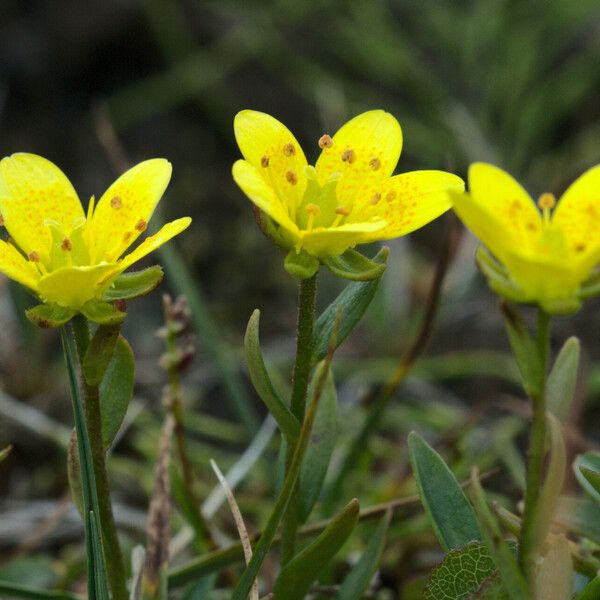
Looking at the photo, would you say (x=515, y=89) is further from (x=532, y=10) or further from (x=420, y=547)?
(x=420, y=547)

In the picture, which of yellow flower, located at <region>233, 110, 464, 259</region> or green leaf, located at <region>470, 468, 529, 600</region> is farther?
yellow flower, located at <region>233, 110, 464, 259</region>

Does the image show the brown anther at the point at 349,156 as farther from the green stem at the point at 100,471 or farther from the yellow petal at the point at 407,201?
the green stem at the point at 100,471

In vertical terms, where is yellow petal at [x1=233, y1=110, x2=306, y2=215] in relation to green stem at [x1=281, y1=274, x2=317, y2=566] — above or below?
above

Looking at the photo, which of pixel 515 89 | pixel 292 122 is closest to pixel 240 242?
pixel 292 122

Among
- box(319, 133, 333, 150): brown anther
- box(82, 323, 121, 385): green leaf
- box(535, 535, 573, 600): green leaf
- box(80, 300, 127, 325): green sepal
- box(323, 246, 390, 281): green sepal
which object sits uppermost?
box(319, 133, 333, 150): brown anther

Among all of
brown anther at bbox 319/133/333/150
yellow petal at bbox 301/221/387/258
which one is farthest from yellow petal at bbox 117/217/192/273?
brown anther at bbox 319/133/333/150

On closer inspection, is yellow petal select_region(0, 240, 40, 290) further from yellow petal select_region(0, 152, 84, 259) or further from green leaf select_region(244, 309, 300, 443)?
green leaf select_region(244, 309, 300, 443)
